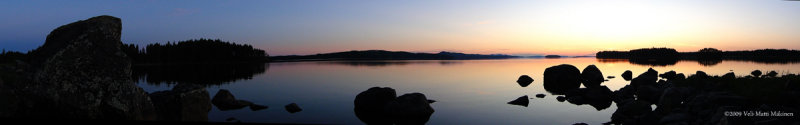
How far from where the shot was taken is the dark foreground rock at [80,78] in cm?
1008

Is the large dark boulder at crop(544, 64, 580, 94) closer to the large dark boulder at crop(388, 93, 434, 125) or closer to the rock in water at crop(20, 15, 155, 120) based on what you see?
the large dark boulder at crop(388, 93, 434, 125)

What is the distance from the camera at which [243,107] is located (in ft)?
77.7

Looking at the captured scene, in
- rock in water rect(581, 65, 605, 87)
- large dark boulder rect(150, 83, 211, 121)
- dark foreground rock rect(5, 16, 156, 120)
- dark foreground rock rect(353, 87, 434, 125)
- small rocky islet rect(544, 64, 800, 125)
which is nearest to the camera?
dark foreground rock rect(5, 16, 156, 120)

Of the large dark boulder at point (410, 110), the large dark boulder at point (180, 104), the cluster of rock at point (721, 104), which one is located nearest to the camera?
the cluster of rock at point (721, 104)

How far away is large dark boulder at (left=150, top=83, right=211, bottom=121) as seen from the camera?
1519 centimetres

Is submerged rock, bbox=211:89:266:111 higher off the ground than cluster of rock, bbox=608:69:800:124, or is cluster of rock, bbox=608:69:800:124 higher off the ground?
cluster of rock, bbox=608:69:800:124

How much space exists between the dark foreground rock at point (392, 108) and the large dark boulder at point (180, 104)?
7.07m

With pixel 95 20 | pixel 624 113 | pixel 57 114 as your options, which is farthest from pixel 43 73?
pixel 624 113

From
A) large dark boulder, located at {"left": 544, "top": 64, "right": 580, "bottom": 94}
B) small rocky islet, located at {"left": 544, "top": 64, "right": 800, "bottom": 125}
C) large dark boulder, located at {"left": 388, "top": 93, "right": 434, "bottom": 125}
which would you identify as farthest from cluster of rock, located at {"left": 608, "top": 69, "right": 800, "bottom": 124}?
large dark boulder, located at {"left": 544, "top": 64, "right": 580, "bottom": 94}

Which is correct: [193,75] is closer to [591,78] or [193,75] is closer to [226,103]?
[226,103]

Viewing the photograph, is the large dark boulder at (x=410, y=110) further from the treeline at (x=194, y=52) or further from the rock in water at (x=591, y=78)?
the treeline at (x=194, y=52)

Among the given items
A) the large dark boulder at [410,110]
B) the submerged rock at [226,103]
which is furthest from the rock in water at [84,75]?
the submerged rock at [226,103]

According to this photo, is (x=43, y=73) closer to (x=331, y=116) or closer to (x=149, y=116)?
(x=149, y=116)

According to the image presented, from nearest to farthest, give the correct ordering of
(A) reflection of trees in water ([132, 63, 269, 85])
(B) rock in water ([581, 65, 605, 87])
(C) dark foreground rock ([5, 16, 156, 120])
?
(C) dark foreground rock ([5, 16, 156, 120]), (B) rock in water ([581, 65, 605, 87]), (A) reflection of trees in water ([132, 63, 269, 85])
